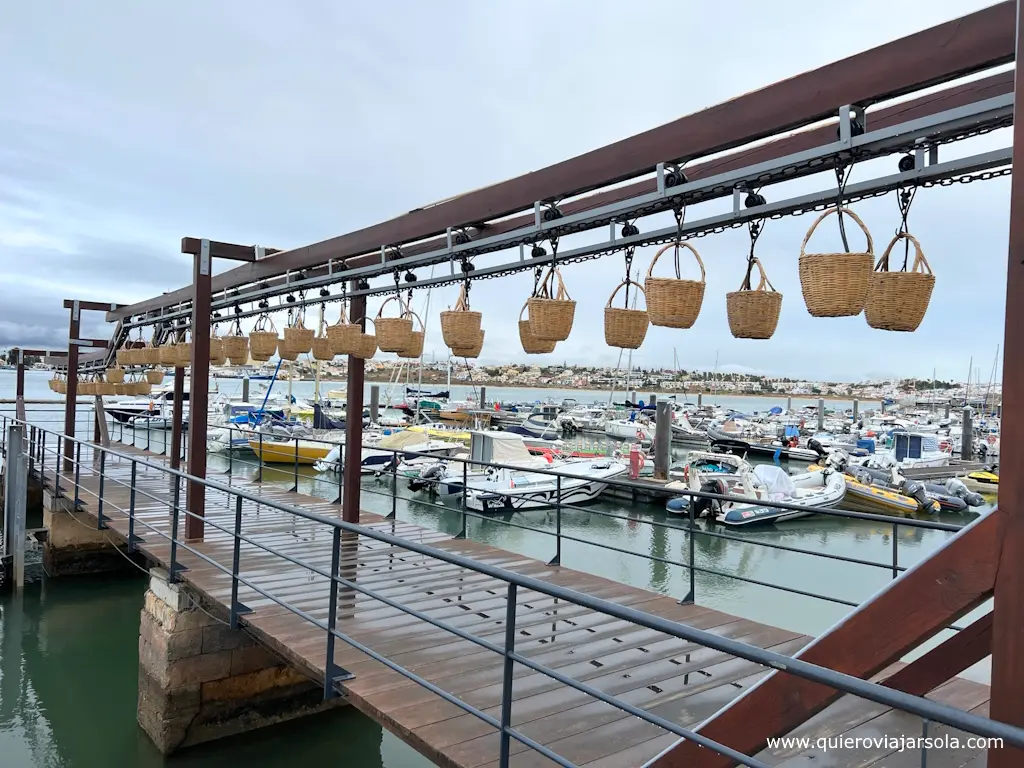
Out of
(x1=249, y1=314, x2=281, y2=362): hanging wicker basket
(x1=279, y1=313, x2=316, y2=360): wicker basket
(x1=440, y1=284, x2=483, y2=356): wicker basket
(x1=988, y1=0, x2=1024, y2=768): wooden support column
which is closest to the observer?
(x1=988, y1=0, x2=1024, y2=768): wooden support column

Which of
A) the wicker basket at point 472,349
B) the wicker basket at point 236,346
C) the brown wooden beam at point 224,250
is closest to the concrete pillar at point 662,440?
the wicker basket at point 236,346

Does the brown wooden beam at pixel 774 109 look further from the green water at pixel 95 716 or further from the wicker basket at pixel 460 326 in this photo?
the green water at pixel 95 716

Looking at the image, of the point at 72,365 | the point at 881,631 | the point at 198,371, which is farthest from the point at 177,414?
the point at 881,631

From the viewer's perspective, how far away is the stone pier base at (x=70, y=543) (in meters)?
9.54

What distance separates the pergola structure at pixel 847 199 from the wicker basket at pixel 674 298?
320 millimetres

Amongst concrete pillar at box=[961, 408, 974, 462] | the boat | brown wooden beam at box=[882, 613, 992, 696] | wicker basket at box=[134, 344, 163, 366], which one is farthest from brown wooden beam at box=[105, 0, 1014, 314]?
concrete pillar at box=[961, 408, 974, 462]

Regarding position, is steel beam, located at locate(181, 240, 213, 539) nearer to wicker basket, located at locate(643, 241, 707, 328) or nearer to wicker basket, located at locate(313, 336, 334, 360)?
wicker basket, located at locate(313, 336, 334, 360)

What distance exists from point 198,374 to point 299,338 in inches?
44.6

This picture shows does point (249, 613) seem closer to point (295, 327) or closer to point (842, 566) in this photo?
point (295, 327)

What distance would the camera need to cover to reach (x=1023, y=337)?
4.58ft

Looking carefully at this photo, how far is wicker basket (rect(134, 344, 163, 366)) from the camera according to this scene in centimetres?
822

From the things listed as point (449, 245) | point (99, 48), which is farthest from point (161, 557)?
point (99, 48)

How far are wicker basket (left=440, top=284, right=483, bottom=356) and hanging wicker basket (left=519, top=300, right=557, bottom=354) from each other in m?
0.34

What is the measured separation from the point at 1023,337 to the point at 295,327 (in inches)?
222
